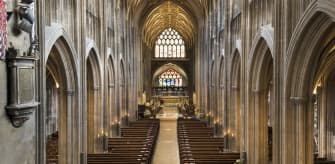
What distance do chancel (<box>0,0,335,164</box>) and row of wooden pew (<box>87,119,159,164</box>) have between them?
2.6 inches

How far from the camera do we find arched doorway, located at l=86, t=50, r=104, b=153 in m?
23.5

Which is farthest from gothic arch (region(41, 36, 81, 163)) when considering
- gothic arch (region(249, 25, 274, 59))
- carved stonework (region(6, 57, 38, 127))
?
gothic arch (region(249, 25, 274, 59))

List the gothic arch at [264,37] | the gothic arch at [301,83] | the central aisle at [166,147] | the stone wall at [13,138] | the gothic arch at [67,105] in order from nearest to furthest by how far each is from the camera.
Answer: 1. the stone wall at [13,138]
2. the gothic arch at [301,83]
3. the gothic arch at [264,37]
4. the gothic arch at [67,105]
5. the central aisle at [166,147]

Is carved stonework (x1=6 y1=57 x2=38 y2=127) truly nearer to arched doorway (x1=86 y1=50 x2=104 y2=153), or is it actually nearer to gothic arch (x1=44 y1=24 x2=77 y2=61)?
gothic arch (x1=44 y1=24 x2=77 y2=61)

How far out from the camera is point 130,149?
2317cm

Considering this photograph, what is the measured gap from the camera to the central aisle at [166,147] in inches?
973

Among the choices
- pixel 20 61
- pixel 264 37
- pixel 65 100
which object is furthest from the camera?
pixel 65 100

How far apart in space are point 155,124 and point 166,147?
22.1 feet

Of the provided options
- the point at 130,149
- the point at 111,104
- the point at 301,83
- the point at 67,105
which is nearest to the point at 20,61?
the point at 301,83

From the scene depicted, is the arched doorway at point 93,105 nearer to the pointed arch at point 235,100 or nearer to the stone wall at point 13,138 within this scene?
the pointed arch at point 235,100

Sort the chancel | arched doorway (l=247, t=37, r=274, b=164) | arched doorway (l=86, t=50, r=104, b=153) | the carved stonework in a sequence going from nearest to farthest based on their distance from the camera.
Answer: the carved stonework
the chancel
arched doorway (l=247, t=37, r=274, b=164)
arched doorway (l=86, t=50, r=104, b=153)

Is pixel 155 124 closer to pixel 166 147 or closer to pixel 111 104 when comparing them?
pixel 166 147

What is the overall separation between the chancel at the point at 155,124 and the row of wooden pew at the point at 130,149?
0.07 m

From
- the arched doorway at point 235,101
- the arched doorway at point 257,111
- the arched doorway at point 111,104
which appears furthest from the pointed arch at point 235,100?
the arched doorway at point 111,104
